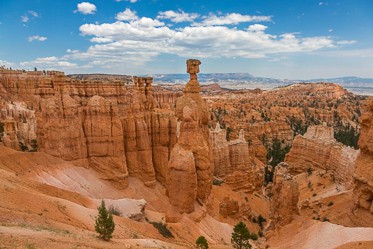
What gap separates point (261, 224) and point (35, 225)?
24.6m

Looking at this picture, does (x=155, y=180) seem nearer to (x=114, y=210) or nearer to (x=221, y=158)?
(x=221, y=158)

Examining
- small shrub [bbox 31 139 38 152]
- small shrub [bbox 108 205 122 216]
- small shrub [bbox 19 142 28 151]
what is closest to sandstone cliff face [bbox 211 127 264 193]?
small shrub [bbox 108 205 122 216]

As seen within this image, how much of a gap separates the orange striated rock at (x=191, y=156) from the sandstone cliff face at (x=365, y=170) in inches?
422

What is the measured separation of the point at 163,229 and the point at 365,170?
13.5 metres

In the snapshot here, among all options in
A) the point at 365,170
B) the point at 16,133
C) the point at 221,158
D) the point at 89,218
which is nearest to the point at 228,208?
the point at 365,170

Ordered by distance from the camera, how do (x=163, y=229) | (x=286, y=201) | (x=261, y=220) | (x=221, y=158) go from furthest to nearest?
(x=221, y=158), (x=261, y=220), (x=286, y=201), (x=163, y=229)

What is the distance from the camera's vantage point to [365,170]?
21.9m

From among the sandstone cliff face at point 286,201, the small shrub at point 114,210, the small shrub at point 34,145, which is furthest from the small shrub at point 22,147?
the sandstone cliff face at point 286,201

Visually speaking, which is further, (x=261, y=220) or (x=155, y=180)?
(x=155, y=180)

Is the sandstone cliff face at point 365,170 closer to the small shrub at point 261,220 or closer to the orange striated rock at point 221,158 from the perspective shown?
the small shrub at point 261,220

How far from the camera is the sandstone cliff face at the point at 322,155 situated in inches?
1505

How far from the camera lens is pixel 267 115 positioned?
343 ft

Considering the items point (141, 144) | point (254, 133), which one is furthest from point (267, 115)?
point (141, 144)

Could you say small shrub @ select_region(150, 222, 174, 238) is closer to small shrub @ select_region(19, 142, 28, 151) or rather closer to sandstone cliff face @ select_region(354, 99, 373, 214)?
sandstone cliff face @ select_region(354, 99, 373, 214)
